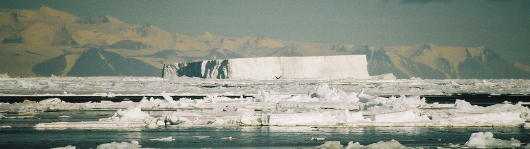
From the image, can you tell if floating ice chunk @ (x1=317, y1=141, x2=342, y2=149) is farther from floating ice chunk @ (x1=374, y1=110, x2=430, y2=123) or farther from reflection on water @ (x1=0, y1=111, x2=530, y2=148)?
floating ice chunk @ (x1=374, y1=110, x2=430, y2=123)

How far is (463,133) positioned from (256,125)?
520cm

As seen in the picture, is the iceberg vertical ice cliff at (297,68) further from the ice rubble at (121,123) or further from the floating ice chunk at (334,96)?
the ice rubble at (121,123)

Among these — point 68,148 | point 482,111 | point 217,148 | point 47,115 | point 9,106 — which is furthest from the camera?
point 9,106

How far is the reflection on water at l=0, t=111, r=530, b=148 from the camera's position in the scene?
42.1 feet

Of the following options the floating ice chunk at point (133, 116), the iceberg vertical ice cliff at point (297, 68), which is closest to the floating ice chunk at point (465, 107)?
the floating ice chunk at point (133, 116)

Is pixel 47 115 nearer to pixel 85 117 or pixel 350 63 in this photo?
pixel 85 117

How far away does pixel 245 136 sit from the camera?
1433 cm

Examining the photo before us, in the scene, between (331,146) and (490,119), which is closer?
(331,146)

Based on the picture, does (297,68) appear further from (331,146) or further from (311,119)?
(331,146)

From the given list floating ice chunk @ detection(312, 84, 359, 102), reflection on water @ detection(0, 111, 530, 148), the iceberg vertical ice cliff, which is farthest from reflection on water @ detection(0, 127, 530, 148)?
the iceberg vertical ice cliff

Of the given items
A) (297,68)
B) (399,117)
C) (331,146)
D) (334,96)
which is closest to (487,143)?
(331,146)

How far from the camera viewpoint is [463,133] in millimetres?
14992

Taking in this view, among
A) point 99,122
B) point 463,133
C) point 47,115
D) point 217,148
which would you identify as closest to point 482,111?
point 463,133

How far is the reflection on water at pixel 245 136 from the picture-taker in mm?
12844
